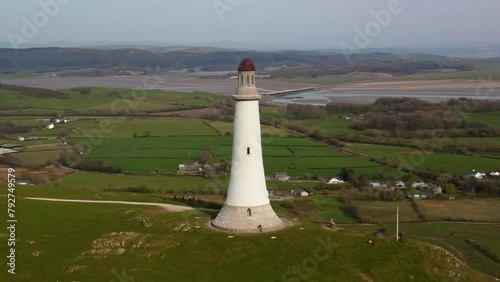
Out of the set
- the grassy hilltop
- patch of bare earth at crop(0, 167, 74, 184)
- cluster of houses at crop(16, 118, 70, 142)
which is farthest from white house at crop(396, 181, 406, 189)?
cluster of houses at crop(16, 118, 70, 142)

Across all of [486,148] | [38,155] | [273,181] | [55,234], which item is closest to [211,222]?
[55,234]

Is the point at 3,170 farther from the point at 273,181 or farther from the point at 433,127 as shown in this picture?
the point at 433,127

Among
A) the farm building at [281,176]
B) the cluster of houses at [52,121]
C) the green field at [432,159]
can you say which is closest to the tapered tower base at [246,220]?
the farm building at [281,176]

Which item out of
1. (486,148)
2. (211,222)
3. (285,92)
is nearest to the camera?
(211,222)

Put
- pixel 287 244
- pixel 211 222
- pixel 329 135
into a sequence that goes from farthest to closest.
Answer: pixel 329 135 < pixel 211 222 < pixel 287 244

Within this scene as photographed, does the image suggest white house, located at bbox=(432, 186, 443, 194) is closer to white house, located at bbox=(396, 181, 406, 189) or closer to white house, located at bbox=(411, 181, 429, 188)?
white house, located at bbox=(411, 181, 429, 188)

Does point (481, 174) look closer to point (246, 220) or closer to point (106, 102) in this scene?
point (246, 220)

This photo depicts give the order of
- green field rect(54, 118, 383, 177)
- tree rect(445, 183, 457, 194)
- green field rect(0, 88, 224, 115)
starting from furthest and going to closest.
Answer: green field rect(0, 88, 224, 115) → green field rect(54, 118, 383, 177) → tree rect(445, 183, 457, 194)
